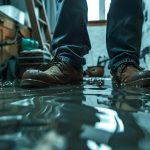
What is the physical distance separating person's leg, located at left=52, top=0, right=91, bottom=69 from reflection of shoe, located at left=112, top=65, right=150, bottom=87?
0.16m

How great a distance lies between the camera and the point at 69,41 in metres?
1.17

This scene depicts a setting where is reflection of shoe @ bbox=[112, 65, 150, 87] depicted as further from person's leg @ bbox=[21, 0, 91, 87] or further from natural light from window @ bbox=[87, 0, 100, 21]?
natural light from window @ bbox=[87, 0, 100, 21]

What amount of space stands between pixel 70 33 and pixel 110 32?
0.59ft

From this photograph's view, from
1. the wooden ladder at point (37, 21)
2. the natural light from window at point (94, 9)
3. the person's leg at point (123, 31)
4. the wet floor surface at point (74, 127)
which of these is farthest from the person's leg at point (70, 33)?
the natural light from window at point (94, 9)

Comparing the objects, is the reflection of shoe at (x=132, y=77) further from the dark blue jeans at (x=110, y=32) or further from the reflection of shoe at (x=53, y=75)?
the reflection of shoe at (x=53, y=75)

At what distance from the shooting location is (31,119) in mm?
455

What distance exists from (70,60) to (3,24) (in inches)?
61.9

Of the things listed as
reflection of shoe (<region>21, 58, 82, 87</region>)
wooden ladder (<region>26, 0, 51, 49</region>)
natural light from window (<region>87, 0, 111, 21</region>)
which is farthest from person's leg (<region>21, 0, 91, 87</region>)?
natural light from window (<region>87, 0, 111, 21</region>)

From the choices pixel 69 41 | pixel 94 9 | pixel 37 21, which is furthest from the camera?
pixel 94 9

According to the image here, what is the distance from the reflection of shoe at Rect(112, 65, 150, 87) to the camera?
1.04 metres

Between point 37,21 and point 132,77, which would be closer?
point 132,77

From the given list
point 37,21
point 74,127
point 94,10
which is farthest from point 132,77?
point 94,10

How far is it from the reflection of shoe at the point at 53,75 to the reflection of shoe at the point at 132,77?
167mm

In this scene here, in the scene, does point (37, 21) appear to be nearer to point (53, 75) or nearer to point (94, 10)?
point (94, 10)
